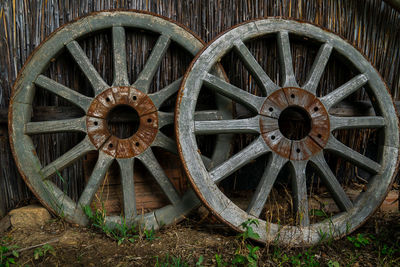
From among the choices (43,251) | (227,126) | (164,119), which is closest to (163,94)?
(164,119)

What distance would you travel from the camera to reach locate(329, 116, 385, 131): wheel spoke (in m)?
2.25

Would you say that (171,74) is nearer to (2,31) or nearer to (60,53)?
(60,53)

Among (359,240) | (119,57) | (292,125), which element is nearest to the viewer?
(359,240)

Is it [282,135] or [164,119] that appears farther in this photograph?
[164,119]

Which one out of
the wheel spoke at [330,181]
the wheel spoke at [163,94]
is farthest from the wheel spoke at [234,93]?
the wheel spoke at [330,181]

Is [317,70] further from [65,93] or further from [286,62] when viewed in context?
[65,93]

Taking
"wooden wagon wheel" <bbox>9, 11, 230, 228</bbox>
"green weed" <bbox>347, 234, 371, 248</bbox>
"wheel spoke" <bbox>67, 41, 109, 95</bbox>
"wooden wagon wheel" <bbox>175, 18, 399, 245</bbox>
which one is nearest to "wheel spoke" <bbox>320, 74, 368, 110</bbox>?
"wooden wagon wheel" <bbox>175, 18, 399, 245</bbox>

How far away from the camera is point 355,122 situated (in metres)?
2.29

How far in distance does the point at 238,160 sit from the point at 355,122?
978 millimetres

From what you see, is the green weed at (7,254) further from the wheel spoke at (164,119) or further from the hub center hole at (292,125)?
the hub center hole at (292,125)

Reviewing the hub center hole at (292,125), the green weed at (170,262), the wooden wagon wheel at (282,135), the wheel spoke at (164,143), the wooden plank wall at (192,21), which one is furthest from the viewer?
the hub center hole at (292,125)

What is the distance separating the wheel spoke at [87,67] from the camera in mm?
2275

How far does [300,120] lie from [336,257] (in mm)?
1122

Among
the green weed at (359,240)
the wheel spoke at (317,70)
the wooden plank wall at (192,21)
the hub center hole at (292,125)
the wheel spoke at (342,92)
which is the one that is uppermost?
the wooden plank wall at (192,21)
